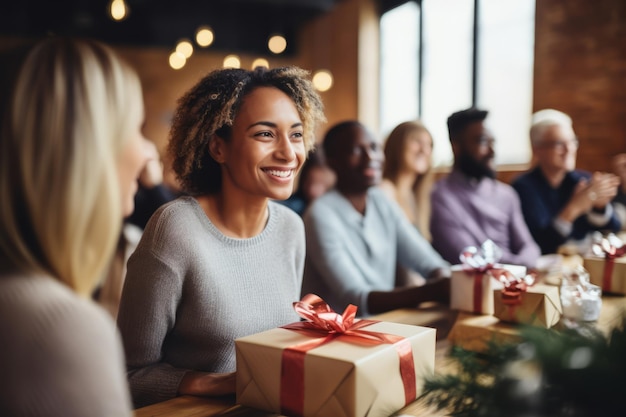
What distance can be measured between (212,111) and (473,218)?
1.88 metres

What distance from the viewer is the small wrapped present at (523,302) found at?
53.9 inches

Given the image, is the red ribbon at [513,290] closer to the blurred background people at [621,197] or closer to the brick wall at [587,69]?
the blurred background people at [621,197]

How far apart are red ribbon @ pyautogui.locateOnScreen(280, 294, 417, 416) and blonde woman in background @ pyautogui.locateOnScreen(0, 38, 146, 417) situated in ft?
1.19

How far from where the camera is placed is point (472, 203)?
290 centimetres

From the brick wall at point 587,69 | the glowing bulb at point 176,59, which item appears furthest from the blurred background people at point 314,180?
the glowing bulb at point 176,59

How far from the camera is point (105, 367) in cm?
57

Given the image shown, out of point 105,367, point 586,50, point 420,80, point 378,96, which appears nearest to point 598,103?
point 586,50

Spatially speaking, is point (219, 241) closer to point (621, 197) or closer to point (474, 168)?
point (474, 168)

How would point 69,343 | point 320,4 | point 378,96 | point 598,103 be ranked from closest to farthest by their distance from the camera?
point 69,343 < point 598,103 < point 320,4 < point 378,96

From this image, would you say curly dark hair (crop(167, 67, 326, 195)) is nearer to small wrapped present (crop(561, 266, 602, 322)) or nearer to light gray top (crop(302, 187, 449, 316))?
light gray top (crop(302, 187, 449, 316))

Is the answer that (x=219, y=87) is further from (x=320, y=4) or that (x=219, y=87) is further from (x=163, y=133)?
(x=163, y=133)

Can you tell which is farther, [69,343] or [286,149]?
[286,149]

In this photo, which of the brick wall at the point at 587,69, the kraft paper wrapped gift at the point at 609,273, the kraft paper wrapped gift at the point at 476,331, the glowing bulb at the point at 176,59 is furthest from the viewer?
the glowing bulb at the point at 176,59

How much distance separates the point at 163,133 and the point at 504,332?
9.06 metres
